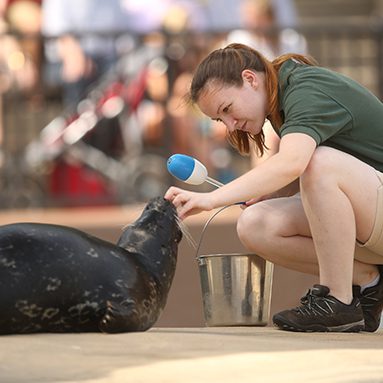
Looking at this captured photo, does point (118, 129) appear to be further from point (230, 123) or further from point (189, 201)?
point (189, 201)

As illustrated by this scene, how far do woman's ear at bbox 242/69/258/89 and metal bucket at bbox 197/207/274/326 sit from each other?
2.06 feet

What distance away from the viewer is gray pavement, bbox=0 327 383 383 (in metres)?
3.60

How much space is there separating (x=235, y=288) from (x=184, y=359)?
1.05 metres

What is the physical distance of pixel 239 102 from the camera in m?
4.59

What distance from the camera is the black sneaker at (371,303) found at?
486cm

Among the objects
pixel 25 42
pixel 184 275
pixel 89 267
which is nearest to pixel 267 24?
pixel 25 42

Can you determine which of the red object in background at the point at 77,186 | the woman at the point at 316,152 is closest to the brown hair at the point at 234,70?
the woman at the point at 316,152

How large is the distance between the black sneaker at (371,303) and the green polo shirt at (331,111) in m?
0.44

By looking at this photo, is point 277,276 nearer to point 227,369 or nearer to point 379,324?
point 379,324

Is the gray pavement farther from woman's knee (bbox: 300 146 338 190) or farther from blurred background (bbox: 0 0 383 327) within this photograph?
blurred background (bbox: 0 0 383 327)

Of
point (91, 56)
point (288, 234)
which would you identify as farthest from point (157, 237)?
point (91, 56)

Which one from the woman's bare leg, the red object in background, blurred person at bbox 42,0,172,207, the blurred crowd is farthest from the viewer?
blurred person at bbox 42,0,172,207

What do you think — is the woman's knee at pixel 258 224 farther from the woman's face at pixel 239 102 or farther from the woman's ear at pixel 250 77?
the woman's ear at pixel 250 77

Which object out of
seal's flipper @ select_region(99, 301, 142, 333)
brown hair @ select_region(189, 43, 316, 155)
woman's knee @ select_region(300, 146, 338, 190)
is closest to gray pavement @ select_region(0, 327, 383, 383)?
seal's flipper @ select_region(99, 301, 142, 333)
